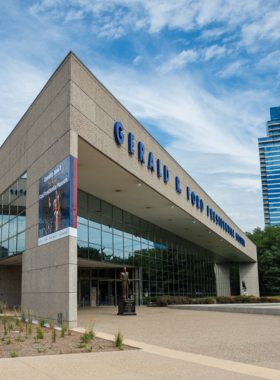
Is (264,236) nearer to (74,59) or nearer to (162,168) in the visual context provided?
(162,168)

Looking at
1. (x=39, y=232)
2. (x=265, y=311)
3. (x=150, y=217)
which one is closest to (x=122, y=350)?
(x=39, y=232)

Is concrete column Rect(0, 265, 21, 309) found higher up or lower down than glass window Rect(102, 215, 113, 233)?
lower down

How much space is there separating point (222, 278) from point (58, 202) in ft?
149

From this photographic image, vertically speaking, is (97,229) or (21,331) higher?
(97,229)

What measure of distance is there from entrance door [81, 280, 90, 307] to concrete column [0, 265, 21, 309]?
174 inches

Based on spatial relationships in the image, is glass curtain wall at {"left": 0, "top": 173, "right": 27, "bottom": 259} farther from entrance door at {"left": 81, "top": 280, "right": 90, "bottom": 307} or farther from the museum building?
entrance door at {"left": 81, "top": 280, "right": 90, "bottom": 307}

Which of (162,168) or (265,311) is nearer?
(265,311)

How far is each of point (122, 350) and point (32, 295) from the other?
1032 cm

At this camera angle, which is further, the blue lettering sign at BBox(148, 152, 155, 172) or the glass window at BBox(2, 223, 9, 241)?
the glass window at BBox(2, 223, 9, 241)

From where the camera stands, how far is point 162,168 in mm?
24922

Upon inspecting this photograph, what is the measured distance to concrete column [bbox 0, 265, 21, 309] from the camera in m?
27.7

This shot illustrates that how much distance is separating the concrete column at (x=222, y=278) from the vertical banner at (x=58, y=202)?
39849 millimetres

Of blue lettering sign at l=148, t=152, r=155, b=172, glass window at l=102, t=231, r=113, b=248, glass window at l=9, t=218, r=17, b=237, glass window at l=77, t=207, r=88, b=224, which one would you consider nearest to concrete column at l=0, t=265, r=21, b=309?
glass window at l=9, t=218, r=17, b=237

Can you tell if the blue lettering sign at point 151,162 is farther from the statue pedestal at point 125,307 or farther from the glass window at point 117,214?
the statue pedestal at point 125,307
